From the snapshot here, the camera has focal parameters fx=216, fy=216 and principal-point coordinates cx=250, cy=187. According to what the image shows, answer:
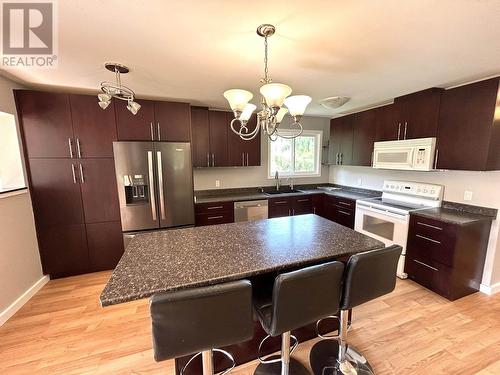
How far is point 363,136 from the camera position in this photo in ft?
11.7

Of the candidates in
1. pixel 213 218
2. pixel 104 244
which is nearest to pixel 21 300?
pixel 104 244

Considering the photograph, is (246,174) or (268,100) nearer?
(268,100)

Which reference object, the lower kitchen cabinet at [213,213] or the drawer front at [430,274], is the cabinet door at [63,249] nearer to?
the lower kitchen cabinet at [213,213]

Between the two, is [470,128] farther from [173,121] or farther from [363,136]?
[173,121]

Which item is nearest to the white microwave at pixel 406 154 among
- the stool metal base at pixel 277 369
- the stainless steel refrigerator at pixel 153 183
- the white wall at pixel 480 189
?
the white wall at pixel 480 189

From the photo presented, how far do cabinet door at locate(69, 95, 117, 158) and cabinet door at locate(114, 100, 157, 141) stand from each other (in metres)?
0.07

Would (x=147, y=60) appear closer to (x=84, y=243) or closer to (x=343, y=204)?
(x=84, y=243)

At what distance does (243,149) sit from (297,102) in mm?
2312

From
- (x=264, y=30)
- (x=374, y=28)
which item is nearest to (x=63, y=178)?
(x=264, y=30)

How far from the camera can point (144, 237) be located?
1790 millimetres

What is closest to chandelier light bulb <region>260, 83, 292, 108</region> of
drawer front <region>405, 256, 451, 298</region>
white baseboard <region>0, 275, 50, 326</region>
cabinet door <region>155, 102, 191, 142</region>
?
cabinet door <region>155, 102, 191, 142</region>

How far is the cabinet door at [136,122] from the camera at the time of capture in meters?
2.78

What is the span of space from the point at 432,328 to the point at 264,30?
9.39 ft

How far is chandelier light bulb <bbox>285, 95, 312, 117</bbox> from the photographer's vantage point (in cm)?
148
